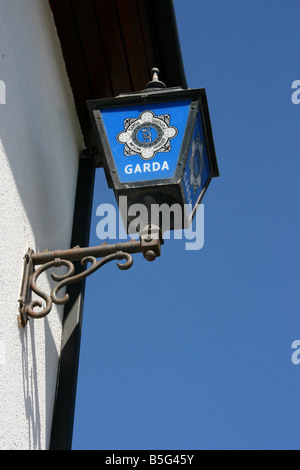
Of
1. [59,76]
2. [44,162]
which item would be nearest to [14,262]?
[44,162]

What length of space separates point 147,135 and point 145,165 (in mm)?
148

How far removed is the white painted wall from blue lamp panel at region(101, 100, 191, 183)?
379 millimetres

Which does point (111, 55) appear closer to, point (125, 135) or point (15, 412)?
point (125, 135)

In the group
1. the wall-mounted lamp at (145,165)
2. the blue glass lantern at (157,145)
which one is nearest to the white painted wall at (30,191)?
the wall-mounted lamp at (145,165)

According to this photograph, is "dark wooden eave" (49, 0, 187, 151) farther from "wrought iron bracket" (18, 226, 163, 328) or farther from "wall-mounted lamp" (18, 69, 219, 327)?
"wrought iron bracket" (18, 226, 163, 328)

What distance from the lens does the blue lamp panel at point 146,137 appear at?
2.97 metres

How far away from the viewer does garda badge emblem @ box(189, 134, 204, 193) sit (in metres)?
3.09

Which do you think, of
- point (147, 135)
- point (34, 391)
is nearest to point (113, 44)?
point (147, 135)

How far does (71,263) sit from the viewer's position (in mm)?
2881

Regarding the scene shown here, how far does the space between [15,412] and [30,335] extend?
365 millimetres

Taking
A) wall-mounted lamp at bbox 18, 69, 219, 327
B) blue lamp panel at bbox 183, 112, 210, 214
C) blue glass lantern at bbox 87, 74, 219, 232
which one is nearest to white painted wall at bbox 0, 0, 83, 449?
wall-mounted lamp at bbox 18, 69, 219, 327

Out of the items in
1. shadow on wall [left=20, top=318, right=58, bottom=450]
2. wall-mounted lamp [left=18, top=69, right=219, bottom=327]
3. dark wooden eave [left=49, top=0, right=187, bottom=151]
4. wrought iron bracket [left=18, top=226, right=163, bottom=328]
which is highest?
dark wooden eave [left=49, top=0, right=187, bottom=151]

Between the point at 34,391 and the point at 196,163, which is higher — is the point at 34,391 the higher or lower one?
the lower one

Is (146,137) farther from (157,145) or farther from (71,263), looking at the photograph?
(71,263)
